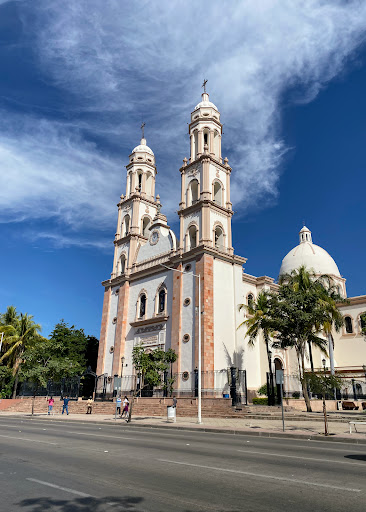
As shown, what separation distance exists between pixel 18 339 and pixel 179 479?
4420 cm

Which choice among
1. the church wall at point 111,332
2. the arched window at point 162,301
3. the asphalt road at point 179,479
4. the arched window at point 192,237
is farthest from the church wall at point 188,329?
the asphalt road at point 179,479

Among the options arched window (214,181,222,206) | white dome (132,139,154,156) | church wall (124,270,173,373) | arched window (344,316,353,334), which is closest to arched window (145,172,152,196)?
white dome (132,139,154,156)

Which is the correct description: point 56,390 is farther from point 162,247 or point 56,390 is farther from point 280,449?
point 280,449

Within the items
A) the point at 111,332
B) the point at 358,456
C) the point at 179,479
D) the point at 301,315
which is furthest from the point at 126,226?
the point at 179,479

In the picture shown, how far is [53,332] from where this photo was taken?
147 ft

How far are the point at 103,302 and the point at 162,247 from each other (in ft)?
33.8

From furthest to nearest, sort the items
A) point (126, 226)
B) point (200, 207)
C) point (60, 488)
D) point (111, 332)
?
point (126, 226), point (111, 332), point (200, 207), point (60, 488)

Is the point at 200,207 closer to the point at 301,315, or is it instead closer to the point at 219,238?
the point at 219,238

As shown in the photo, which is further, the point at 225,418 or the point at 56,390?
the point at 56,390

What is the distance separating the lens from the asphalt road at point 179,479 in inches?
226

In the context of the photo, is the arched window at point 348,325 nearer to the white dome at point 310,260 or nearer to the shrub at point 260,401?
the white dome at point 310,260

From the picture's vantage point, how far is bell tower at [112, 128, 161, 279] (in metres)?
45.7

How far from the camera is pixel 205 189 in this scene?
38.0 meters

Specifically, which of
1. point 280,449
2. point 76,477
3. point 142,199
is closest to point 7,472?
point 76,477
